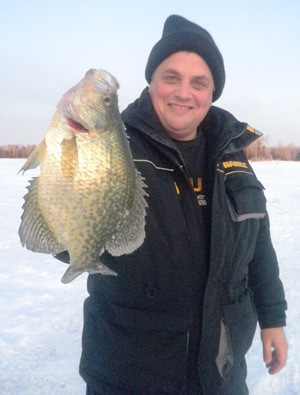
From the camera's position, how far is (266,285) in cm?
249

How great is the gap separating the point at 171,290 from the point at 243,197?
685mm

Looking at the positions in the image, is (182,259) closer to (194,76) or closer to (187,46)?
(194,76)

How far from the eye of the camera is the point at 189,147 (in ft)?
7.79

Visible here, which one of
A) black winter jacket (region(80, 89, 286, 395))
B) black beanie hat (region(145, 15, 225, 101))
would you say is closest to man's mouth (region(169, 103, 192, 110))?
black winter jacket (region(80, 89, 286, 395))

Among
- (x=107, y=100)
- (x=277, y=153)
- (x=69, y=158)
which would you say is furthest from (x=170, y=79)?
(x=277, y=153)

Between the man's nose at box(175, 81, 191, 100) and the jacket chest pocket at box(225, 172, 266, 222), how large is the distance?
506 mm

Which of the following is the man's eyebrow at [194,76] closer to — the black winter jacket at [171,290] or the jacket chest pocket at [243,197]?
the black winter jacket at [171,290]

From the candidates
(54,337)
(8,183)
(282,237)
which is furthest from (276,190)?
(54,337)

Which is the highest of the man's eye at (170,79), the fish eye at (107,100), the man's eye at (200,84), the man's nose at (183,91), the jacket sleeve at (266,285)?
the man's eye at (170,79)

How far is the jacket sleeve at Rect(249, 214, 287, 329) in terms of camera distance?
2.45 metres

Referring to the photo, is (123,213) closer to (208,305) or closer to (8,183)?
(208,305)

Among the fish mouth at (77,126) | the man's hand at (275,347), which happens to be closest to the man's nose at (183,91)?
the fish mouth at (77,126)

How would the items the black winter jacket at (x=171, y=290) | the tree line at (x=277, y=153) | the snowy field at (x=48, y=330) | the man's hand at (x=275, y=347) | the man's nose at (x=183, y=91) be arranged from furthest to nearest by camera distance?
1. the tree line at (x=277, y=153)
2. the snowy field at (x=48, y=330)
3. the man's hand at (x=275, y=347)
4. the man's nose at (x=183, y=91)
5. the black winter jacket at (x=171, y=290)

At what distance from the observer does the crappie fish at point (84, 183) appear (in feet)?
4.89
